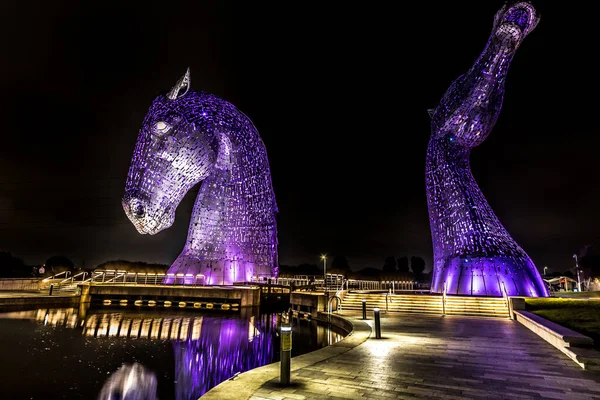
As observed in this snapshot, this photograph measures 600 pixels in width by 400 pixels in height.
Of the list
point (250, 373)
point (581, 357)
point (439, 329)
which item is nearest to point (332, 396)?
point (250, 373)

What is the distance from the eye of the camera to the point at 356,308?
1875 centimetres

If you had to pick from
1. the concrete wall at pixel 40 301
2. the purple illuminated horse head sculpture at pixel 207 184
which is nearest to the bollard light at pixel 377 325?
the purple illuminated horse head sculpture at pixel 207 184

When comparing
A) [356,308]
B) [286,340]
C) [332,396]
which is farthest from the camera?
[356,308]

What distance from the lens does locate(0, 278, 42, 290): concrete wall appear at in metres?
29.9

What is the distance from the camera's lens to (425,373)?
21.8 feet

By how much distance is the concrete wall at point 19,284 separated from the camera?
29.9 m

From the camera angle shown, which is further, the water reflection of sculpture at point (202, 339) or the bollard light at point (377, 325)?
the bollard light at point (377, 325)

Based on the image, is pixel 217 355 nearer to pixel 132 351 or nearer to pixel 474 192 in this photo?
pixel 132 351

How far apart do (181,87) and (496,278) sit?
60.3 ft

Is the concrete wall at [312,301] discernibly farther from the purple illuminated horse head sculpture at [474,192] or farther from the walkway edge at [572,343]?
the walkway edge at [572,343]

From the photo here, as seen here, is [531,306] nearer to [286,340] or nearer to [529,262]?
[529,262]

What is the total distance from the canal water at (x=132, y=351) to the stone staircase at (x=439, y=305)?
11.9ft

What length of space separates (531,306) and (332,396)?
47.2 feet

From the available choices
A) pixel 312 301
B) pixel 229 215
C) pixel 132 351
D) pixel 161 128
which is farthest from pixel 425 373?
pixel 229 215
